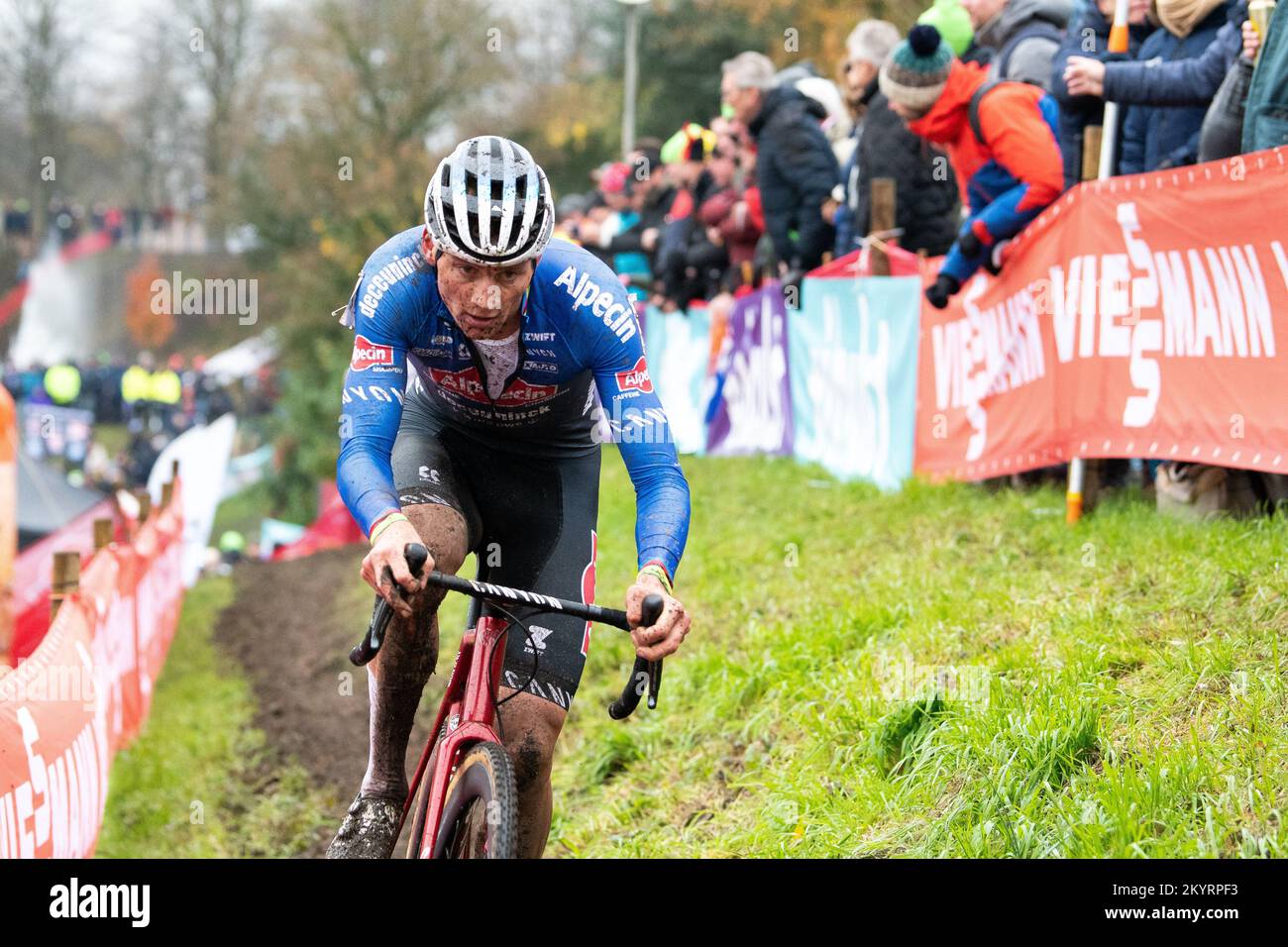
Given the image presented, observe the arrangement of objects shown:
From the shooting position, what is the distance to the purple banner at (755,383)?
12.6 metres

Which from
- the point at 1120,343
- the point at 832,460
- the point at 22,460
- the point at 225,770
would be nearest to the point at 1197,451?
the point at 1120,343

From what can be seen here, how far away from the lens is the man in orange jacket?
7949 millimetres

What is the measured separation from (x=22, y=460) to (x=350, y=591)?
5.96 m

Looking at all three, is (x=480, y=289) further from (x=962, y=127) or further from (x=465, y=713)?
(x=962, y=127)

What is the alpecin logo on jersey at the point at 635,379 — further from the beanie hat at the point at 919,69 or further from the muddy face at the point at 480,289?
the beanie hat at the point at 919,69

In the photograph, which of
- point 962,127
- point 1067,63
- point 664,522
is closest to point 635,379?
point 664,522

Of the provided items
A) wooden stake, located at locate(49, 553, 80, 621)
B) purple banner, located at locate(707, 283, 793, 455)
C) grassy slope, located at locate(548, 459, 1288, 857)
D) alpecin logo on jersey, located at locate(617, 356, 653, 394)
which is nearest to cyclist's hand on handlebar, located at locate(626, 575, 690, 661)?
alpecin logo on jersey, located at locate(617, 356, 653, 394)

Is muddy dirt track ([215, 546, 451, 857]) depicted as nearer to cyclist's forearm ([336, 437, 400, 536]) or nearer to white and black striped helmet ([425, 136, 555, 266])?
cyclist's forearm ([336, 437, 400, 536])

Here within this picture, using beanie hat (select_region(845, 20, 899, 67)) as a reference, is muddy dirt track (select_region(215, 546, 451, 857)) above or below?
below

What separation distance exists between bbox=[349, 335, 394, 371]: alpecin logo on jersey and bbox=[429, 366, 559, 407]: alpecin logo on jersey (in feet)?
1.00

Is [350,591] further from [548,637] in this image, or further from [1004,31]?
[548,637]

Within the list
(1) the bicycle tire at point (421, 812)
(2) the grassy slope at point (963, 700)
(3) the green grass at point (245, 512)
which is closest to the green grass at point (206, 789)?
(2) the grassy slope at point (963, 700)

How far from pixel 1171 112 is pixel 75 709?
6.06 meters

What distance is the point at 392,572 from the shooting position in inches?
143
